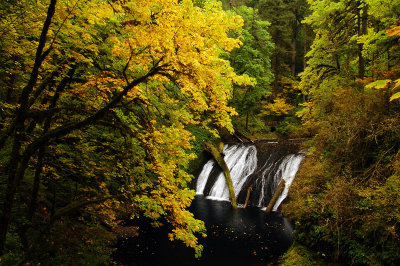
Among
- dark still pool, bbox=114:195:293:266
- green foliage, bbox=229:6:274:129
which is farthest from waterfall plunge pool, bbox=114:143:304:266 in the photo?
green foliage, bbox=229:6:274:129

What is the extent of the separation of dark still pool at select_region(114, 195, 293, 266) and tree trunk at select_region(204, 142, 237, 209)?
1.66 meters

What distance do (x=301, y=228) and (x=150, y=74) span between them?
6.90 m

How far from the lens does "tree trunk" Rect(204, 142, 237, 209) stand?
1347cm

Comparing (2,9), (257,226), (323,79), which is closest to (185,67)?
(2,9)

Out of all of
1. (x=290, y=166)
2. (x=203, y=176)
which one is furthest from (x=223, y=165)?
(x=290, y=166)

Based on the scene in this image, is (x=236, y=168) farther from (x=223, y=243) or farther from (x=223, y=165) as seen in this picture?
(x=223, y=243)

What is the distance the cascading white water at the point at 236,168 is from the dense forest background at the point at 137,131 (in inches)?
258

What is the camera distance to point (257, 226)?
34.1 feet

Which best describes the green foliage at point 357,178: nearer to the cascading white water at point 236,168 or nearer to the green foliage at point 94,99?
the green foliage at point 94,99

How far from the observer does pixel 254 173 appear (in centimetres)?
1545

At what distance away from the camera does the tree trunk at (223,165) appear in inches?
530

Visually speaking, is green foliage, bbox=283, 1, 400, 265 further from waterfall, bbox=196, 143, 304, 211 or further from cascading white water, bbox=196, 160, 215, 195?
cascading white water, bbox=196, 160, 215, 195

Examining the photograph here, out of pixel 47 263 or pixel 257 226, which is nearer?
pixel 47 263

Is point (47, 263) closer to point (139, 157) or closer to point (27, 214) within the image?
point (27, 214)
